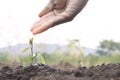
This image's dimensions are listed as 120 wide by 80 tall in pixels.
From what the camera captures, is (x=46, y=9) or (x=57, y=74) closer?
(x=57, y=74)

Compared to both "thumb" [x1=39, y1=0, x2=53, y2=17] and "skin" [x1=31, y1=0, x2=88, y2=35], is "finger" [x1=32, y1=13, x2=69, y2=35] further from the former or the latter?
"thumb" [x1=39, y1=0, x2=53, y2=17]

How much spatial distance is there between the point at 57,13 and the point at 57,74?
1.43 feet

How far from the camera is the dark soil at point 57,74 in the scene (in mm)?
2311

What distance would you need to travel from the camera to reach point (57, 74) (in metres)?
2.47

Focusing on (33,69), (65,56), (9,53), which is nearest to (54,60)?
(65,56)

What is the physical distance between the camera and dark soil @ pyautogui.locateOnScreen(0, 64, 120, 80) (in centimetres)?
231

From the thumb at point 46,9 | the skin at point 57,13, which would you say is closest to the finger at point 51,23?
the skin at point 57,13

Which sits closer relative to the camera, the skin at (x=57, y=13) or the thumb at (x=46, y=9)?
the skin at (x=57, y=13)

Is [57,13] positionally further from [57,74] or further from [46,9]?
[57,74]

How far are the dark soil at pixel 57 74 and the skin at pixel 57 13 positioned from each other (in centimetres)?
29

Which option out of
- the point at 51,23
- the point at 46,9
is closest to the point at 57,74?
the point at 51,23

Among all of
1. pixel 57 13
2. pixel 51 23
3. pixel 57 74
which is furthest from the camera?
pixel 57 13

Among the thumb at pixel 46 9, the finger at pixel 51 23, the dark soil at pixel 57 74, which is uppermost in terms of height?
the thumb at pixel 46 9

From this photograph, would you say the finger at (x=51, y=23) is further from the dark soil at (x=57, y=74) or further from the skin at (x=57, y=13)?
the dark soil at (x=57, y=74)
